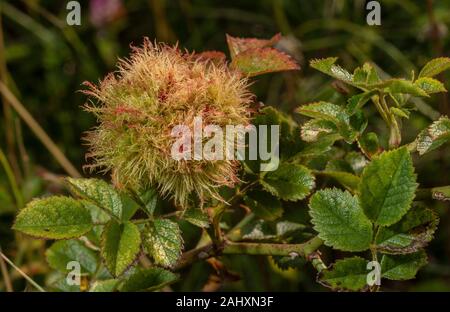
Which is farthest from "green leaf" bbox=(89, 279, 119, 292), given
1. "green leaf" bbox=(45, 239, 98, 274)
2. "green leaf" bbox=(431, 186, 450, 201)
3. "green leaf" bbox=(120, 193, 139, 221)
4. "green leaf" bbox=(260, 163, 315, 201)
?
"green leaf" bbox=(431, 186, 450, 201)

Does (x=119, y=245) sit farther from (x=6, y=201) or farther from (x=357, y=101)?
(x=6, y=201)

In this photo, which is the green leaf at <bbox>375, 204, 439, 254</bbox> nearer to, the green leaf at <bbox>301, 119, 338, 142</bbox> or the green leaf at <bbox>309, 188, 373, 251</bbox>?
the green leaf at <bbox>309, 188, 373, 251</bbox>

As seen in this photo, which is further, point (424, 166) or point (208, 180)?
point (424, 166)

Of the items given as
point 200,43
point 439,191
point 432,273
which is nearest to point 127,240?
point 439,191

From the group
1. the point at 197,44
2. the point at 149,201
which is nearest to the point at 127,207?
the point at 149,201
